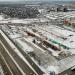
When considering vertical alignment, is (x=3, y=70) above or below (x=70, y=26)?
above

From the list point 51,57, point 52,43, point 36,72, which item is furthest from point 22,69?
point 52,43

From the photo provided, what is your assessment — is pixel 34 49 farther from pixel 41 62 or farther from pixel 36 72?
pixel 36 72

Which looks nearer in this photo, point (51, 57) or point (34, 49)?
point (51, 57)

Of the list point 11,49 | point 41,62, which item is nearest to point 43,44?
point 11,49

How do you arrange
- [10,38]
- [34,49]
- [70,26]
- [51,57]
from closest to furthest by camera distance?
[51,57] → [34,49] → [10,38] → [70,26]

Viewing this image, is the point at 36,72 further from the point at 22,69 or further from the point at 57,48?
the point at 57,48

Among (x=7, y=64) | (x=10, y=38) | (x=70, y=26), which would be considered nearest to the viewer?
(x=7, y=64)
